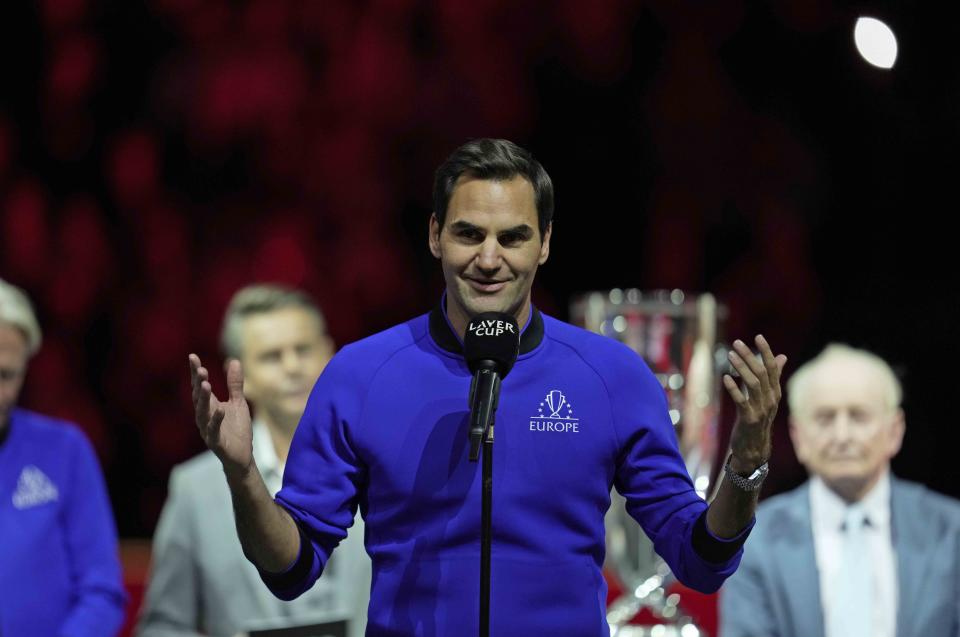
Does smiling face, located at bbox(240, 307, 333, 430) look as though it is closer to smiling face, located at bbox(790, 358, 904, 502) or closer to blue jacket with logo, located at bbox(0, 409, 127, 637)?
blue jacket with logo, located at bbox(0, 409, 127, 637)

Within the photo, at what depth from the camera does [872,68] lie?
15.2 feet

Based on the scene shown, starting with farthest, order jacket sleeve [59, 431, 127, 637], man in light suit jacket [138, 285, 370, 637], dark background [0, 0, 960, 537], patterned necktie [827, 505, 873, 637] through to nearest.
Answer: dark background [0, 0, 960, 537]
jacket sleeve [59, 431, 127, 637]
patterned necktie [827, 505, 873, 637]
man in light suit jacket [138, 285, 370, 637]

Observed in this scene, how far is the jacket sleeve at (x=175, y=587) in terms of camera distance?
3.28m

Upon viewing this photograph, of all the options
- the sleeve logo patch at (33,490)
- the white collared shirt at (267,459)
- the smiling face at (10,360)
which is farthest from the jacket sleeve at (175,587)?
the smiling face at (10,360)

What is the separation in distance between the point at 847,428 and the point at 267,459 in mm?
1341

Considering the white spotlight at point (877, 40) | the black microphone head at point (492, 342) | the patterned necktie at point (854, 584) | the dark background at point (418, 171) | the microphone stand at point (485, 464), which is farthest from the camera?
the dark background at point (418, 171)

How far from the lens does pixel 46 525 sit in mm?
3613

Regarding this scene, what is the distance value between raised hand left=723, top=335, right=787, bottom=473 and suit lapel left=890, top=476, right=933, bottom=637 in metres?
1.55

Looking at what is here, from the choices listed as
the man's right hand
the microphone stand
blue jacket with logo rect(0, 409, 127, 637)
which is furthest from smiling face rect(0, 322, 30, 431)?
the microphone stand

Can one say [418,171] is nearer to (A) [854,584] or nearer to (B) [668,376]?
(B) [668,376]

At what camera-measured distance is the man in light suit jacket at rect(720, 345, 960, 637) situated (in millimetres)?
3326

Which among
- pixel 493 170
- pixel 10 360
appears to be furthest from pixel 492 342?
pixel 10 360

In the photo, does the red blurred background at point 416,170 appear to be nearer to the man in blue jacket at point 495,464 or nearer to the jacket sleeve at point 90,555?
the jacket sleeve at point 90,555

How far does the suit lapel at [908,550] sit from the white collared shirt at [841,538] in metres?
0.02
